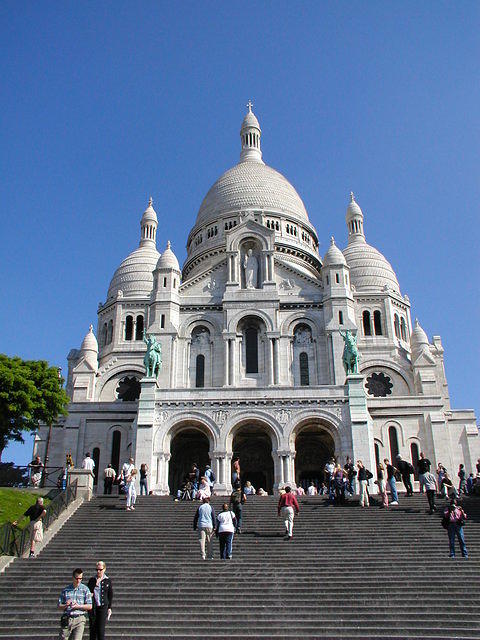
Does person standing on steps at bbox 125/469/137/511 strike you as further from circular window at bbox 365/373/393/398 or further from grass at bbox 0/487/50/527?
circular window at bbox 365/373/393/398

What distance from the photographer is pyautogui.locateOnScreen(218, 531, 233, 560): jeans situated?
811 inches

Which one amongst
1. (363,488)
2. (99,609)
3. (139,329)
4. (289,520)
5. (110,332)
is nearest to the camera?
(99,609)

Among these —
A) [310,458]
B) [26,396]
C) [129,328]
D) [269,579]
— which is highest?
[129,328]

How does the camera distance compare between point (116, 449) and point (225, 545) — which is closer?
point (225, 545)

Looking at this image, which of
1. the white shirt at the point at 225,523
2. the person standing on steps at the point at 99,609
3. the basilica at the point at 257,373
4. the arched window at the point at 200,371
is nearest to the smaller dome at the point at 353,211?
the basilica at the point at 257,373

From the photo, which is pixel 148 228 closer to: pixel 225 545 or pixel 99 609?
pixel 225 545

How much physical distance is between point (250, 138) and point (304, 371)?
36451 millimetres

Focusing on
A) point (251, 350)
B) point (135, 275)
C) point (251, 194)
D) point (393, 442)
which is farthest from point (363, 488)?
point (251, 194)

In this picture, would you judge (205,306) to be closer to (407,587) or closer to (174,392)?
(174,392)

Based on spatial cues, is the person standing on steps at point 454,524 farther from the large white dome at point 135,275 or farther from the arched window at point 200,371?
the large white dome at point 135,275

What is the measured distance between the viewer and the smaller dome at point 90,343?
53.9m

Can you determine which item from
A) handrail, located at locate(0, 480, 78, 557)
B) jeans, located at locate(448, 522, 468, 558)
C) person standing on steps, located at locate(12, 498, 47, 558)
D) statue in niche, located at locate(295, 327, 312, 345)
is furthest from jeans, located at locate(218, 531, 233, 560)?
statue in niche, located at locate(295, 327, 312, 345)

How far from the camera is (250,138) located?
7462 cm

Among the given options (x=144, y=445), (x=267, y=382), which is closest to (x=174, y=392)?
(x=144, y=445)
